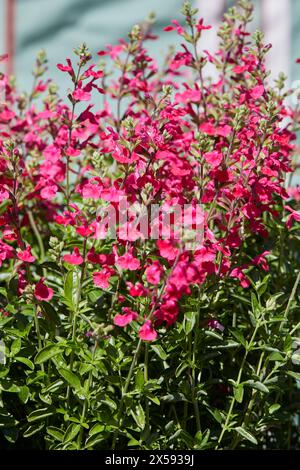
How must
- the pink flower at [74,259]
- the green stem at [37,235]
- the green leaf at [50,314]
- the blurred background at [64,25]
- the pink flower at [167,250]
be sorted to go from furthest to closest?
the blurred background at [64,25]
the green stem at [37,235]
the green leaf at [50,314]
the pink flower at [74,259]
the pink flower at [167,250]

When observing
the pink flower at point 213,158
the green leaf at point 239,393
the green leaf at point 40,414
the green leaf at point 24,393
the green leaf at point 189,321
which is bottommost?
the green leaf at point 40,414

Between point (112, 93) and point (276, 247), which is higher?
point (112, 93)

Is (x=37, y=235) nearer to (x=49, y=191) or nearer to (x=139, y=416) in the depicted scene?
(x=49, y=191)

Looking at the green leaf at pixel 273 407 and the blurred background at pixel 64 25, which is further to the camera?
the blurred background at pixel 64 25

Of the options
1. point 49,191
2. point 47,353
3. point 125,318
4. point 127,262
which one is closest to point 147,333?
point 125,318

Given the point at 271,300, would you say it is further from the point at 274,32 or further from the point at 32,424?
the point at 274,32

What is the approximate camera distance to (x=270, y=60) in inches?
191

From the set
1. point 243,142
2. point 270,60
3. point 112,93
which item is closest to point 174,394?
point 243,142

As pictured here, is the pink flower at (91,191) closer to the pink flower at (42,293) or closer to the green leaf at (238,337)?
the pink flower at (42,293)

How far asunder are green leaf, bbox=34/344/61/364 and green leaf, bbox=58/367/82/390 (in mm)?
47

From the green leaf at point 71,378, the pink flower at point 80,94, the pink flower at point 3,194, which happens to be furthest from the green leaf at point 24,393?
the pink flower at point 80,94

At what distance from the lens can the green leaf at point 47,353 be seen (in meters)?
1.88

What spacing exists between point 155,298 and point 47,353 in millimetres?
326
